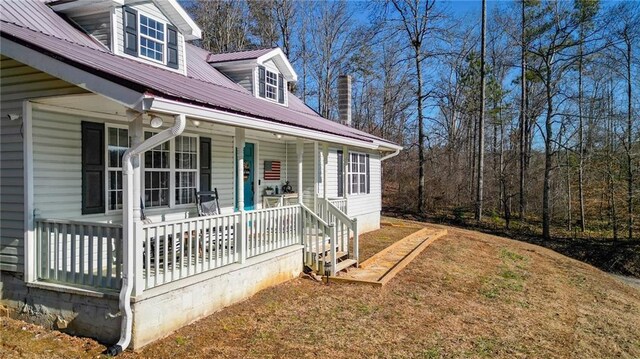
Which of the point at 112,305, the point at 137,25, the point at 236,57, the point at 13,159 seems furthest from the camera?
the point at 236,57

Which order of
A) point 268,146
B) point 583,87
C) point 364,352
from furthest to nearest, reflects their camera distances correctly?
point 583,87, point 268,146, point 364,352

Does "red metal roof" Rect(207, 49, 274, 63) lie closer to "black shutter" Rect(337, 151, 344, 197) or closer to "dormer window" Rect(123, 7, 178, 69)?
"dormer window" Rect(123, 7, 178, 69)

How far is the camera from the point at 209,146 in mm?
9266

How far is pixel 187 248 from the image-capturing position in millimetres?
6379

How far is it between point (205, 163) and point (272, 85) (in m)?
4.60

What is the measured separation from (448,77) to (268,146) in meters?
23.0

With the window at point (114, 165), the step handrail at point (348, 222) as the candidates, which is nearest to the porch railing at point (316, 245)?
the step handrail at point (348, 222)

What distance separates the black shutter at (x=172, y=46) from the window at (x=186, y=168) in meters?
1.76

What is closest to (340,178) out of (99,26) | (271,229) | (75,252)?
(271,229)

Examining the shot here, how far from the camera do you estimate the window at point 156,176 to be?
777 cm

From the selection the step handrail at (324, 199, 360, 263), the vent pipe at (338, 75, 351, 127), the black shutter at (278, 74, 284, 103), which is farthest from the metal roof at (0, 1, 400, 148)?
the vent pipe at (338, 75, 351, 127)

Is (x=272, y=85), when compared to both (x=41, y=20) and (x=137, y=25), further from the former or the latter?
(x=41, y=20)

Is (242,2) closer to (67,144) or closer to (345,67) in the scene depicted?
(345,67)

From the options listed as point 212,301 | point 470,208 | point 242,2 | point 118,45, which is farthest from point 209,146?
point 242,2
